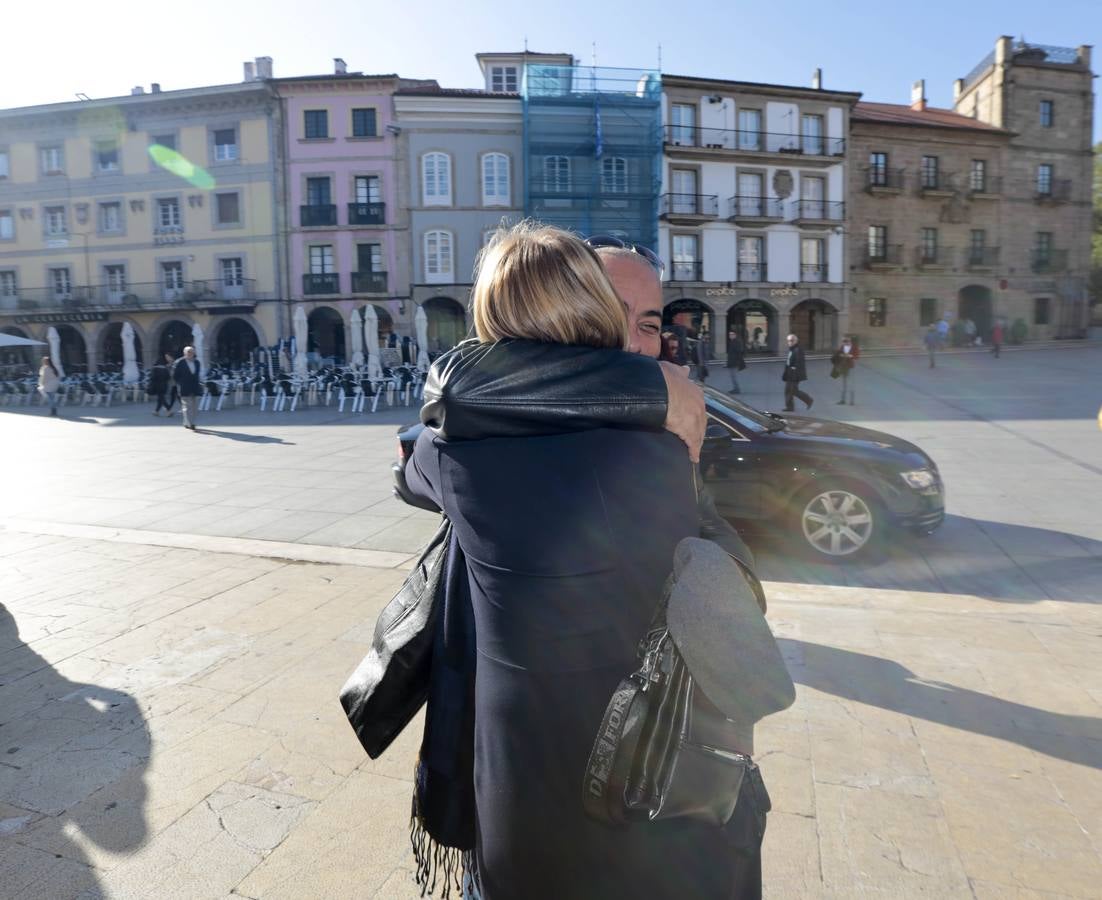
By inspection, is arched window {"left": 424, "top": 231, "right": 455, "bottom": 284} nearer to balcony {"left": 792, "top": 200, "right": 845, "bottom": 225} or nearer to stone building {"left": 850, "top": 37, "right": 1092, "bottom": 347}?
balcony {"left": 792, "top": 200, "right": 845, "bottom": 225}

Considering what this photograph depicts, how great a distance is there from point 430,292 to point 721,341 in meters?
13.0

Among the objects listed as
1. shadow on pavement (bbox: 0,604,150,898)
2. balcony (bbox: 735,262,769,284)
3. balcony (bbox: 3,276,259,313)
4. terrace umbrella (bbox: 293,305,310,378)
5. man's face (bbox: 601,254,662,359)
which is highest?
balcony (bbox: 735,262,769,284)

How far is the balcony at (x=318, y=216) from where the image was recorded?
32.0 m

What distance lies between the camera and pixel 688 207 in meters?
33.6

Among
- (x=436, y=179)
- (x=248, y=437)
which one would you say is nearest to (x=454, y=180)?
(x=436, y=179)

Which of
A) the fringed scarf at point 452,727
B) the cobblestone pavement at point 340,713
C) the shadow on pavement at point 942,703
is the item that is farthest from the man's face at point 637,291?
the shadow on pavement at point 942,703

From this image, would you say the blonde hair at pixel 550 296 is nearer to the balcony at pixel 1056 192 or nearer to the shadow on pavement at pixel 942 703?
the shadow on pavement at pixel 942 703

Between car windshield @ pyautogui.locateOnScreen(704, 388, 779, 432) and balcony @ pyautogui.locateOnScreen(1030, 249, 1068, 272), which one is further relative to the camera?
balcony @ pyautogui.locateOnScreen(1030, 249, 1068, 272)

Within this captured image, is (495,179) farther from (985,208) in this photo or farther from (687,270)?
(985,208)

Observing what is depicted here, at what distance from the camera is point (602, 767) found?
113cm

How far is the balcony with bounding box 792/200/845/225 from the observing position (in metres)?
34.8

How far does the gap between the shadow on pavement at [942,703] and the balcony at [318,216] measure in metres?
31.9

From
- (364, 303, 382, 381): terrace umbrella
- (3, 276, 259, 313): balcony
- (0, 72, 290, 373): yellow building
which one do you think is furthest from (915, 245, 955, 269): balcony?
(3, 276, 259, 313): balcony

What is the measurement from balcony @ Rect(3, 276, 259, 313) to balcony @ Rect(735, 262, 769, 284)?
21585 mm
